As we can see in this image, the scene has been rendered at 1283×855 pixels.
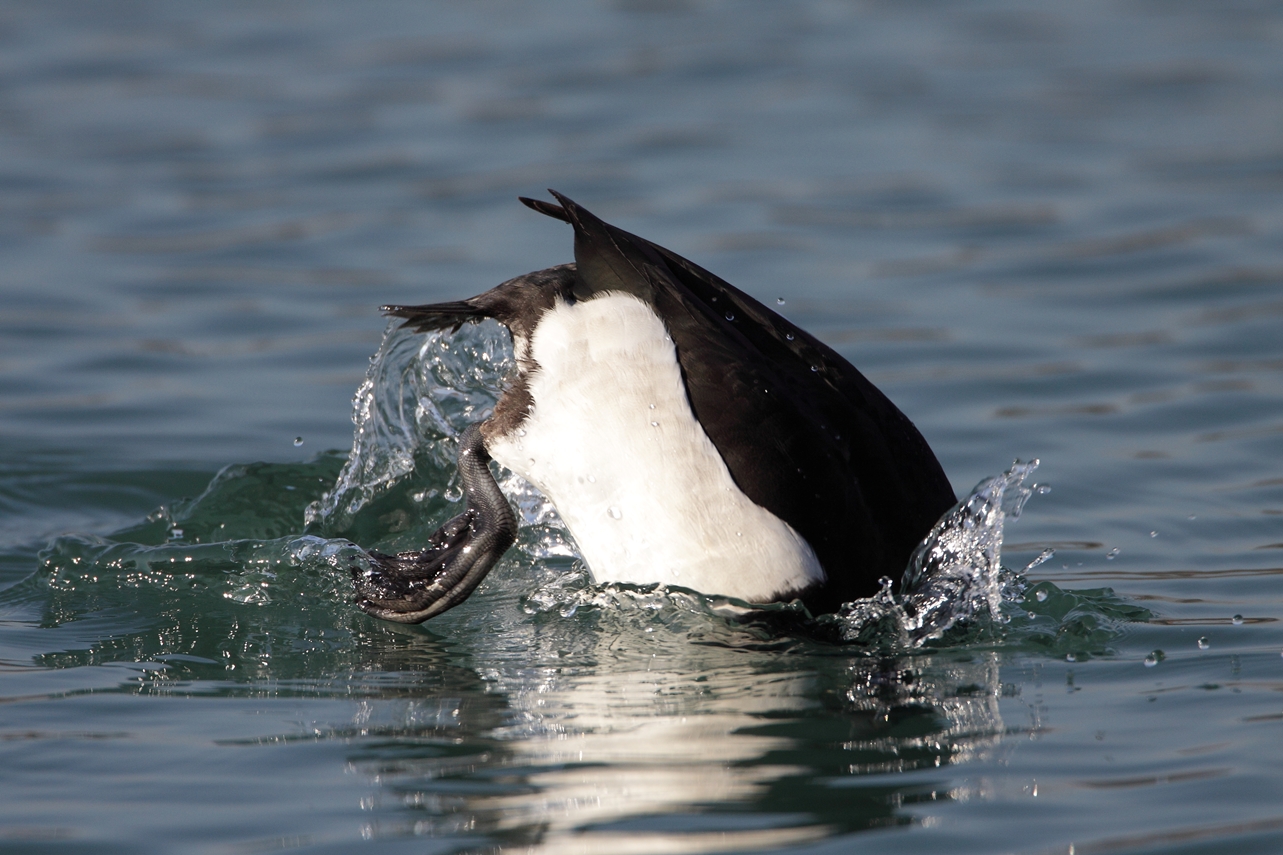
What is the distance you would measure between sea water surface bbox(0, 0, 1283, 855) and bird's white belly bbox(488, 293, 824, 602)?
0.44 ft

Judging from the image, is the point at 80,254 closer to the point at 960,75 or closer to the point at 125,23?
the point at 125,23

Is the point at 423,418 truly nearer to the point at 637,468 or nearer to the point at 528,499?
the point at 528,499

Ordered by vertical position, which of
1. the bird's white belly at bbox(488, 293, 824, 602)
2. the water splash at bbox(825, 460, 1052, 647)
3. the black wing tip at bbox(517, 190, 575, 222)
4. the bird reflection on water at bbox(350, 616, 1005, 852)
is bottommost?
the bird reflection on water at bbox(350, 616, 1005, 852)

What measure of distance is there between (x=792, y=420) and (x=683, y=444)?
0.93 ft

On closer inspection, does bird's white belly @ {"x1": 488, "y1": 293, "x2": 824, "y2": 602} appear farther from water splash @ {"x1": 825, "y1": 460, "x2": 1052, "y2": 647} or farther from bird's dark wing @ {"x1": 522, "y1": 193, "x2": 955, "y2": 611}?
water splash @ {"x1": 825, "y1": 460, "x2": 1052, "y2": 647}

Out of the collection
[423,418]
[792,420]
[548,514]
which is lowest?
[548,514]

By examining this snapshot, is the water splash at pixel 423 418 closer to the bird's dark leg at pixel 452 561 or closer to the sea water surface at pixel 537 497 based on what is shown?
the sea water surface at pixel 537 497

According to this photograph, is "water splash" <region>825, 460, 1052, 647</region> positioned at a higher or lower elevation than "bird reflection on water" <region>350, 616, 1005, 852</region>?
higher

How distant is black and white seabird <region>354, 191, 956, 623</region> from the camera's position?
12.8 feet

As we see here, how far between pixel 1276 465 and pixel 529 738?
11.2ft

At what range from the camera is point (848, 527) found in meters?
3.94

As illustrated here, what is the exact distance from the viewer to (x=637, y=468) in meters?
4.00

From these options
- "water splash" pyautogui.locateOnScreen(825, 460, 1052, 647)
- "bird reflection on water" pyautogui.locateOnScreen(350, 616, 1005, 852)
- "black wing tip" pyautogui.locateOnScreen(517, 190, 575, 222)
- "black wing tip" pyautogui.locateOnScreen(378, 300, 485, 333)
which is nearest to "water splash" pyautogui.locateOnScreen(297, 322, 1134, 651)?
"water splash" pyautogui.locateOnScreen(825, 460, 1052, 647)

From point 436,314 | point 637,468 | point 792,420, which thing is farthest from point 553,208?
point 792,420
